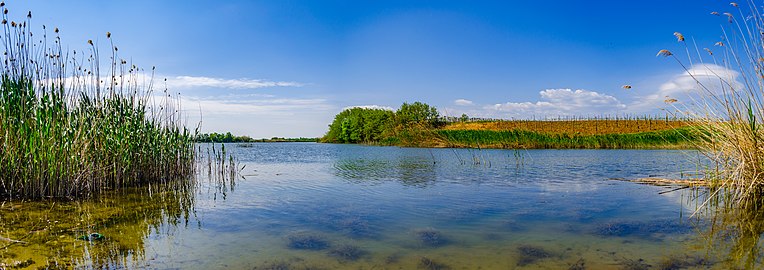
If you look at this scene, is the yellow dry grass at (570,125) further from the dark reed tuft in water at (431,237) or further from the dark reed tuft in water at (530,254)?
the dark reed tuft in water at (530,254)

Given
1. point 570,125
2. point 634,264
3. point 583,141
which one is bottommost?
point 634,264

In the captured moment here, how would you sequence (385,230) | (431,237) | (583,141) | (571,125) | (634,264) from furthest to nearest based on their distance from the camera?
(571,125) → (583,141) → (385,230) → (431,237) → (634,264)

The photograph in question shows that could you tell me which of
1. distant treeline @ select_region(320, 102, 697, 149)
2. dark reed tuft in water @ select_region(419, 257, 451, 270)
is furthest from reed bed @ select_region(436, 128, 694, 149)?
dark reed tuft in water @ select_region(419, 257, 451, 270)

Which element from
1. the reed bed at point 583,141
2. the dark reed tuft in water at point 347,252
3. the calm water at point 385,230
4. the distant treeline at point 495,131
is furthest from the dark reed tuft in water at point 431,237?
the reed bed at point 583,141

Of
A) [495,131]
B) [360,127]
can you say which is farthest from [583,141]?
[360,127]

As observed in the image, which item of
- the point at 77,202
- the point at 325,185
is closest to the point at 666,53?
the point at 325,185

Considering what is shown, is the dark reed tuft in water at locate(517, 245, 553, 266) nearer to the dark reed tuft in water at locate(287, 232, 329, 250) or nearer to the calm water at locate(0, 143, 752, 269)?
the calm water at locate(0, 143, 752, 269)

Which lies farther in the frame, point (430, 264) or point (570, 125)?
point (570, 125)

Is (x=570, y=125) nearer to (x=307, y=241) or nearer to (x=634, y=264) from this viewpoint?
(x=634, y=264)

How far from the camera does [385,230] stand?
18.4 ft

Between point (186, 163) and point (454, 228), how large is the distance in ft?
29.6

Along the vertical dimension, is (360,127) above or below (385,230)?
above

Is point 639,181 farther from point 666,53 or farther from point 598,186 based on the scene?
point 666,53

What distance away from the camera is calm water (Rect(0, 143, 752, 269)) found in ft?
14.0
